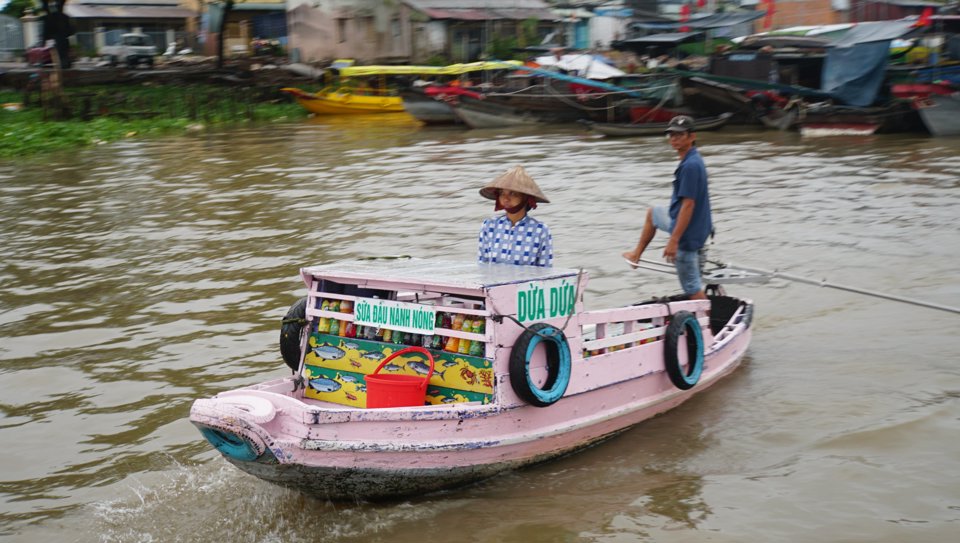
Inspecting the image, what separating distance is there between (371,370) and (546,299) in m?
1.07

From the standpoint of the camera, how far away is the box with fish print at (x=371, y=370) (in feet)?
18.2

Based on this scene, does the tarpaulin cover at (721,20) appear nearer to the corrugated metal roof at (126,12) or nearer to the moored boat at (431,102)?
the moored boat at (431,102)

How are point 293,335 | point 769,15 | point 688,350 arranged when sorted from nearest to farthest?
→ 1. point 293,335
2. point 688,350
3. point 769,15

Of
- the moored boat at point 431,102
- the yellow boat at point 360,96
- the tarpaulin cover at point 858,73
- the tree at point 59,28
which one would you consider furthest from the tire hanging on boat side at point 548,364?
the tree at point 59,28

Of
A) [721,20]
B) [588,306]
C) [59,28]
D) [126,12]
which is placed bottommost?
[588,306]

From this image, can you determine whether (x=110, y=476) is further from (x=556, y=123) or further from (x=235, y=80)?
(x=235, y=80)

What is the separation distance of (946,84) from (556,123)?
9.78 m

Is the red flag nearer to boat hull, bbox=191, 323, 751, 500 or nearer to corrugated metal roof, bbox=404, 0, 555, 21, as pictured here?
corrugated metal roof, bbox=404, 0, 555, 21

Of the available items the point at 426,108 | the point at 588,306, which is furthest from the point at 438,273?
the point at 426,108

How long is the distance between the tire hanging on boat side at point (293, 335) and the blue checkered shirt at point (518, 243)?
1161mm

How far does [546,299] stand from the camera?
563 centimetres

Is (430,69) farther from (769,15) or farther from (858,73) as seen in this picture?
(769,15)

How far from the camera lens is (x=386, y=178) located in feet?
59.8

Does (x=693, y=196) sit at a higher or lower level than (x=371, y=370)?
higher
